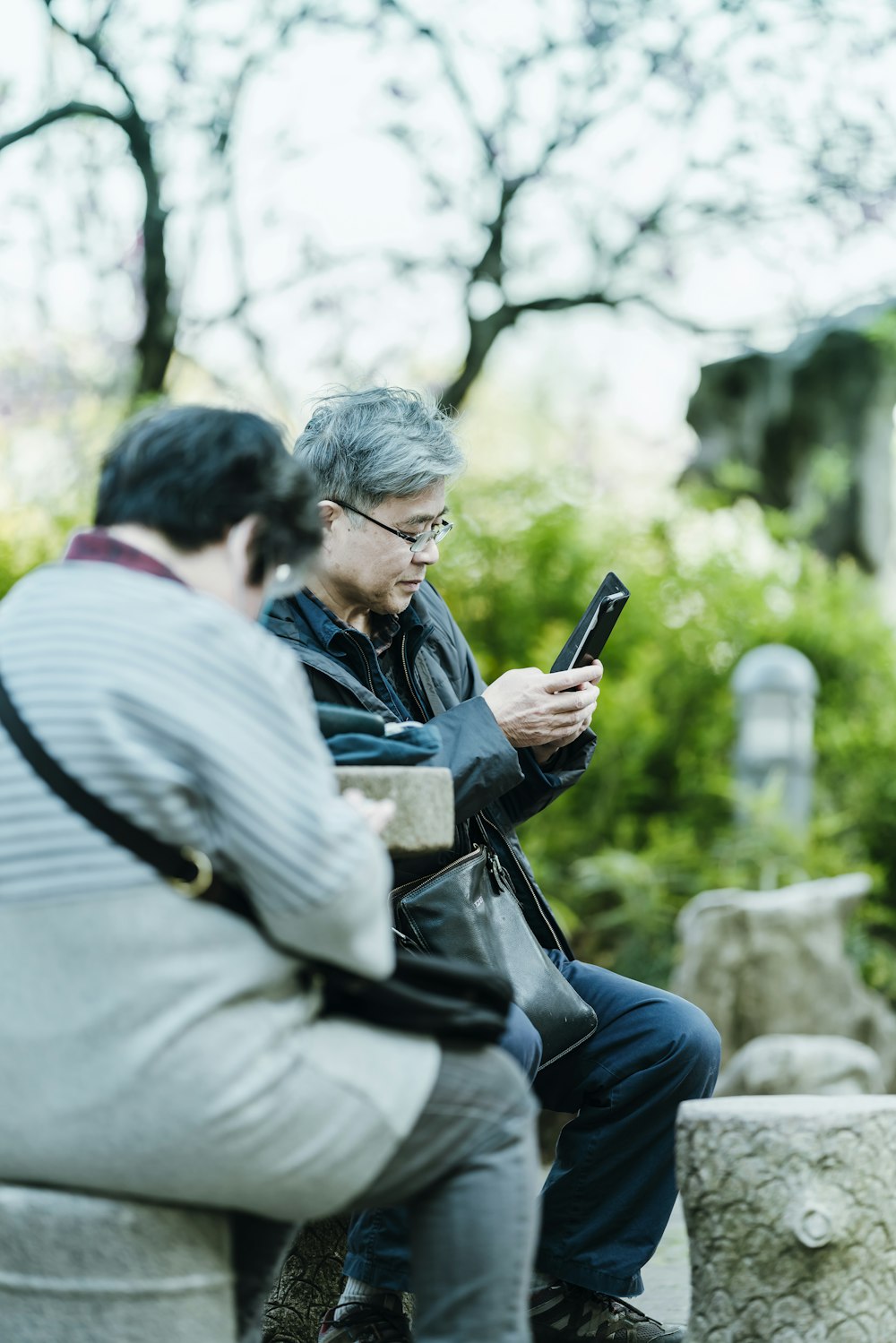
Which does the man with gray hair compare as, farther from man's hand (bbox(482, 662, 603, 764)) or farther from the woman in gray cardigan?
the woman in gray cardigan

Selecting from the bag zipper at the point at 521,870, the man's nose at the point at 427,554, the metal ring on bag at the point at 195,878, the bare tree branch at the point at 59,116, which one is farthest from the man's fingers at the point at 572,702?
the bare tree branch at the point at 59,116

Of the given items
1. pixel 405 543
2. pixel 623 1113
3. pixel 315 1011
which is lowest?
pixel 623 1113

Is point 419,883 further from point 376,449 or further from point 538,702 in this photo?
point 376,449

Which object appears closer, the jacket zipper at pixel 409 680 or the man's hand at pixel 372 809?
the man's hand at pixel 372 809

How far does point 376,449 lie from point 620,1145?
1495 mm

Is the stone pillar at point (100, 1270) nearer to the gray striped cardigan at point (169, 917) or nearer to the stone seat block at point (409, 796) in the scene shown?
the gray striped cardigan at point (169, 917)

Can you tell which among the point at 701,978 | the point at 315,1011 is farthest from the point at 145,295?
the point at 315,1011

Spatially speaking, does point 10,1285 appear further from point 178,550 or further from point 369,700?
point 369,700

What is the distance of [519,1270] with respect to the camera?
1.97m

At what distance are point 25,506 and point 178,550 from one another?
7304 mm

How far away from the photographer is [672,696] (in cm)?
830

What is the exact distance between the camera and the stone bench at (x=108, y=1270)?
1831mm

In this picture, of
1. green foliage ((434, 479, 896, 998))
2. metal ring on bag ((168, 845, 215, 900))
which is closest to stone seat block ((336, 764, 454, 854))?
metal ring on bag ((168, 845, 215, 900))

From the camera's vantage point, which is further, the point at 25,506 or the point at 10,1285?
the point at 25,506
